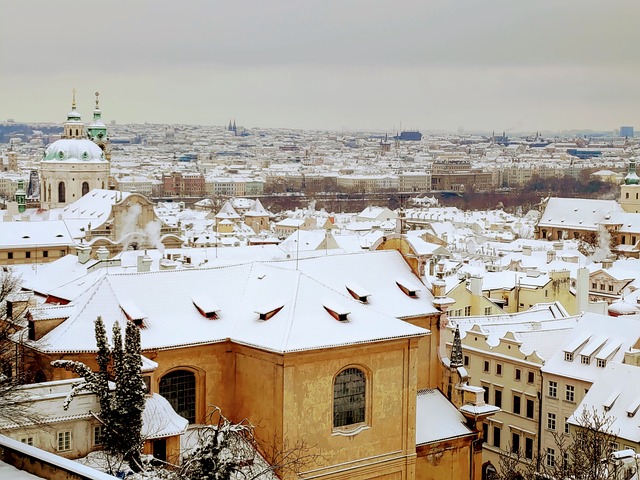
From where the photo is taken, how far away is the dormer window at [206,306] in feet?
87.6

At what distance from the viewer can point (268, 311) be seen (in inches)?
1034

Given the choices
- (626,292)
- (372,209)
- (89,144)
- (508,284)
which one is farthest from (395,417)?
(372,209)

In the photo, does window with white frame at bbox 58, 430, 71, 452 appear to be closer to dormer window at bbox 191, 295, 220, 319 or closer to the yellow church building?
the yellow church building

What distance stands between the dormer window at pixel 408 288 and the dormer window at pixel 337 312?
4878 millimetres

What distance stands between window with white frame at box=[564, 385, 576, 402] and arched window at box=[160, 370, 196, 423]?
15435 mm

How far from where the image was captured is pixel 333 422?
85.7 ft

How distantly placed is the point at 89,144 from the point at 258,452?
7593 cm

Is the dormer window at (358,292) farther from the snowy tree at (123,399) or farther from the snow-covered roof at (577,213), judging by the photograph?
the snow-covered roof at (577,213)

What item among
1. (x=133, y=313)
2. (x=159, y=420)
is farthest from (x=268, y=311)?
(x=159, y=420)

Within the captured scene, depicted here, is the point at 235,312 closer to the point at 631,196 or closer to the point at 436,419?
the point at 436,419

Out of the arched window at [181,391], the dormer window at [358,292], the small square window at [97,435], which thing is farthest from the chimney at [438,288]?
the small square window at [97,435]

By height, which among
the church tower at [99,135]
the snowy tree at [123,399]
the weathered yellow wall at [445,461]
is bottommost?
the weathered yellow wall at [445,461]

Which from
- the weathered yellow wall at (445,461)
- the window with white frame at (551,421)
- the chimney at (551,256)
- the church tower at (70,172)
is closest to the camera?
the weathered yellow wall at (445,461)

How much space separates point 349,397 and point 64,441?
7789 mm
